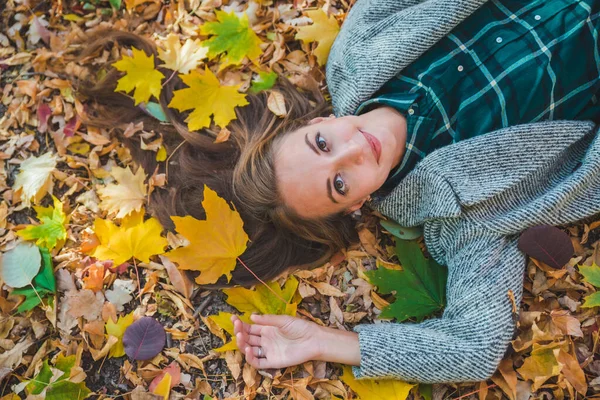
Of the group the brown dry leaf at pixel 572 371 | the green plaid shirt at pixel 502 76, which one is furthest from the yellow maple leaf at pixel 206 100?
the brown dry leaf at pixel 572 371

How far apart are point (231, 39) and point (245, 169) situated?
84cm

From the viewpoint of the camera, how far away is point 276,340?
2.23 meters

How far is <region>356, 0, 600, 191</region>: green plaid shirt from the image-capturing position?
237cm

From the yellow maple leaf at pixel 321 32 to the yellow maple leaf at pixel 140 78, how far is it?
32.3 inches

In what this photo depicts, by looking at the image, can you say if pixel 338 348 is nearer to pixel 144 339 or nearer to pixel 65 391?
pixel 144 339

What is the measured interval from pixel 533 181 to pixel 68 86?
2.48 metres

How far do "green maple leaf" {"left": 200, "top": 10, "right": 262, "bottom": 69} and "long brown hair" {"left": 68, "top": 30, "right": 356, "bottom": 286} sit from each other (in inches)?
9.7

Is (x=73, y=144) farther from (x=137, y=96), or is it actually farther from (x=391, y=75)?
(x=391, y=75)

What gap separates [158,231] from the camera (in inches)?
97.2

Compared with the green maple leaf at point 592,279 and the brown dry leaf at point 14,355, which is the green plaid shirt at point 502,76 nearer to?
the green maple leaf at point 592,279

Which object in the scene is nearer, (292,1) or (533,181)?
(533,181)

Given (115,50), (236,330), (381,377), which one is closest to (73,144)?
(115,50)

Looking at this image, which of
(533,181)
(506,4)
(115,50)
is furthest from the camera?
(115,50)

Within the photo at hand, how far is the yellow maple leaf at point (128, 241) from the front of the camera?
7.95 feet
